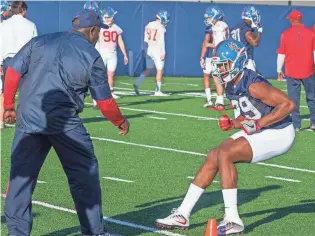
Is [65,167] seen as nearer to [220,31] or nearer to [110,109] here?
[110,109]

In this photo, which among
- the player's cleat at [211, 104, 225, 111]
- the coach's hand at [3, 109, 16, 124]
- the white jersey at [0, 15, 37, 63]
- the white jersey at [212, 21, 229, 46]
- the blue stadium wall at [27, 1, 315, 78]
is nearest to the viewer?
the coach's hand at [3, 109, 16, 124]

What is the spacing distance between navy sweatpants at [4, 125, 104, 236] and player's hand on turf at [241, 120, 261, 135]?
141 centimetres

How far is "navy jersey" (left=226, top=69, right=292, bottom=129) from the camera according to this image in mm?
8328

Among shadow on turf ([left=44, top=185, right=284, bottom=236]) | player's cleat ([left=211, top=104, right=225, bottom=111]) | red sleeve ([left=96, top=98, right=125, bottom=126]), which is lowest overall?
player's cleat ([left=211, top=104, right=225, bottom=111])

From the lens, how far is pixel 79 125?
7.51 m

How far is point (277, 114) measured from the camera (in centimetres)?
814

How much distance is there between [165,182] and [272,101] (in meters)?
2.88

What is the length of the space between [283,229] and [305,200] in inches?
58.3

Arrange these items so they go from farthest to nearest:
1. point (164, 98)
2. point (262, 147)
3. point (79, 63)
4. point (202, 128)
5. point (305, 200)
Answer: point (164, 98), point (202, 128), point (305, 200), point (262, 147), point (79, 63)

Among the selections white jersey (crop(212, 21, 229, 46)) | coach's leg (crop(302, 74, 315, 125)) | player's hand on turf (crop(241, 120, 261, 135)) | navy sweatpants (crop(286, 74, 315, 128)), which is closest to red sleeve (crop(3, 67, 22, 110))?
player's hand on turf (crop(241, 120, 261, 135))

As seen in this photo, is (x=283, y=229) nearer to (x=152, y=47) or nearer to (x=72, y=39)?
(x=72, y=39)

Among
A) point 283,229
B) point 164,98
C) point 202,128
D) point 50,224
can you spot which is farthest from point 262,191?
point 164,98

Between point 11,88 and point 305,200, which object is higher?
point 11,88

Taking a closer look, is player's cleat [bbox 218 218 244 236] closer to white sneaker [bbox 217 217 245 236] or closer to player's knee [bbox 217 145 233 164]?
white sneaker [bbox 217 217 245 236]
